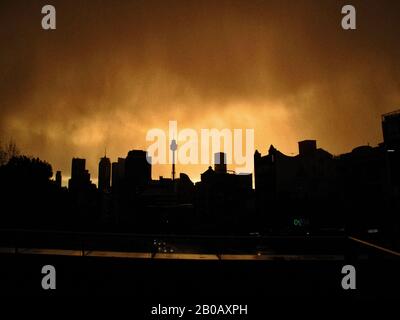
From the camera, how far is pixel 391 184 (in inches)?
1906

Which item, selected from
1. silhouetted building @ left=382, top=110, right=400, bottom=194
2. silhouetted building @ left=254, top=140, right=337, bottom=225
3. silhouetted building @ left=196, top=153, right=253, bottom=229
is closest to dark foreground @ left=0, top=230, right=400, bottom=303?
silhouetted building @ left=382, top=110, right=400, bottom=194

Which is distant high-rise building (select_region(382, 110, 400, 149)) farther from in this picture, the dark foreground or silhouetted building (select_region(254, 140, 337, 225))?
the dark foreground

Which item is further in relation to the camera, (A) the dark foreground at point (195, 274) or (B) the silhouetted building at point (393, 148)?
(B) the silhouetted building at point (393, 148)

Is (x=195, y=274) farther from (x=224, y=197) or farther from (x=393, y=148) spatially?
(x=224, y=197)

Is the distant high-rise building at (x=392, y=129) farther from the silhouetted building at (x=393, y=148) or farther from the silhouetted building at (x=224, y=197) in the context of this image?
the silhouetted building at (x=224, y=197)

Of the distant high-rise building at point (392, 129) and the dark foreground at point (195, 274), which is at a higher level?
the distant high-rise building at point (392, 129)

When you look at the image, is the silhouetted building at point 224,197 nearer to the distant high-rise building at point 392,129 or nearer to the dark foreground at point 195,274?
the distant high-rise building at point 392,129

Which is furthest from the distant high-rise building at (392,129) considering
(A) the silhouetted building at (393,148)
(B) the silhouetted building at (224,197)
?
(B) the silhouetted building at (224,197)

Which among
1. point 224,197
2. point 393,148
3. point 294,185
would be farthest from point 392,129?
point 224,197

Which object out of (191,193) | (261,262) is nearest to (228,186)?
(191,193)

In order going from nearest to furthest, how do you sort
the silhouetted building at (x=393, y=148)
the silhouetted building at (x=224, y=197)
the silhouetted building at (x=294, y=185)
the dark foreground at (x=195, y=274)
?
the dark foreground at (x=195, y=274)
the silhouetted building at (x=393, y=148)
the silhouetted building at (x=294, y=185)
the silhouetted building at (x=224, y=197)

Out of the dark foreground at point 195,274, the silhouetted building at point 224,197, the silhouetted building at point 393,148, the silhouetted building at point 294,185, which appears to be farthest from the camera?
the silhouetted building at point 224,197

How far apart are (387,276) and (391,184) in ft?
152
